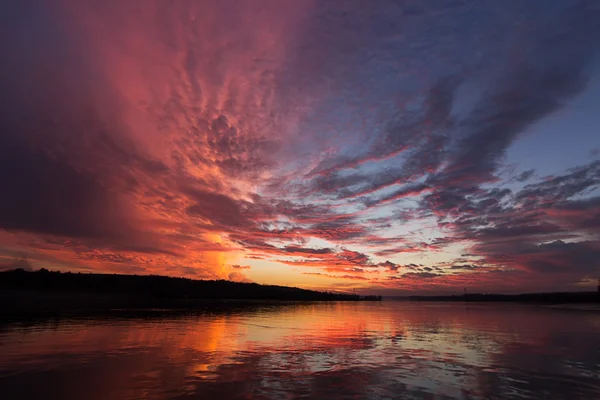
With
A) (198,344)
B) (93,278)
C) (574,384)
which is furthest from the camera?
(93,278)

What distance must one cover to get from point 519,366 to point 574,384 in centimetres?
491

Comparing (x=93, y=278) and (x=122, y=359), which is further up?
(x=93, y=278)

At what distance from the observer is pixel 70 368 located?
21.6 meters

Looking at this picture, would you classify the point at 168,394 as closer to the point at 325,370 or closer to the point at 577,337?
the point at 325,370

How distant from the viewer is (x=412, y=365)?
24.9 m

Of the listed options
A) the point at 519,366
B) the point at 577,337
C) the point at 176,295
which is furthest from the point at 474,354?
the point at 176,295

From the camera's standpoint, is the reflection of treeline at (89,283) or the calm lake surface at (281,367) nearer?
the calm lake surface at (281,367)

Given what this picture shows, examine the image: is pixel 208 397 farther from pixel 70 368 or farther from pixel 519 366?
pixel 519 366

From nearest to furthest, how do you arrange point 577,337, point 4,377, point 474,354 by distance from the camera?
point 4,377
point 474,354
point 577,337

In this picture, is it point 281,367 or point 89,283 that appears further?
point 89,283

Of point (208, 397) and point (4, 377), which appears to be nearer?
point (208, 397)

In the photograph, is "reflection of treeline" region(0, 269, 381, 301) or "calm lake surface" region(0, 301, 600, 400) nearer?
"calm lake surface" region(0, 301, 600, 400)

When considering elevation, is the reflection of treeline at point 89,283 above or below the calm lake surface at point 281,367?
above

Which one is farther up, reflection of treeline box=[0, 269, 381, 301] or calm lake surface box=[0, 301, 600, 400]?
reflection of treeline box=[0, 269, 381, 301]
